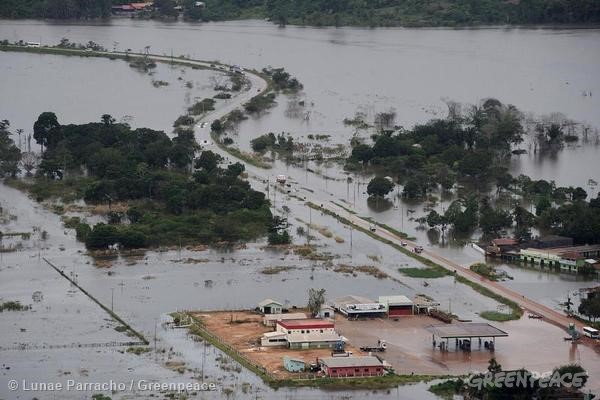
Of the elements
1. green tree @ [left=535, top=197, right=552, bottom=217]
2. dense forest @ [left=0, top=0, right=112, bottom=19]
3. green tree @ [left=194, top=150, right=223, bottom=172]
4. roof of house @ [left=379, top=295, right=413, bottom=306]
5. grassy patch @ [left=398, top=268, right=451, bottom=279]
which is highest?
dense forest @ [left=0, top=0, right=112, bottom=19]

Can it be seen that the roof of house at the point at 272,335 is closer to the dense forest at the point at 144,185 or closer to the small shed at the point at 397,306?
the small shed at the point at 397,306

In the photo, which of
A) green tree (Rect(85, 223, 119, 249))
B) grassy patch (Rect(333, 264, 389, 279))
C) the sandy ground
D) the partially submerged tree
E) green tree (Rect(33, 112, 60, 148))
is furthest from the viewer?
green tree (Rect(33, 112, 60, 148))

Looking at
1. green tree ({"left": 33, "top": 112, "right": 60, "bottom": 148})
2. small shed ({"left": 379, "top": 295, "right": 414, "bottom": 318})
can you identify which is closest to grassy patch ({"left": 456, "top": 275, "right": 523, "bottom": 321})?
small shed ({"left": 379, "top": 295, "right": 414, "bottom": 318})

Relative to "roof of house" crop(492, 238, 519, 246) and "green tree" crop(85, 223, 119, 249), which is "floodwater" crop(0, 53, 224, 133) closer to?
"green tree" crop(85, 223, 119, 249)

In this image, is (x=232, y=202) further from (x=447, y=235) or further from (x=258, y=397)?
(x=258, y=397)

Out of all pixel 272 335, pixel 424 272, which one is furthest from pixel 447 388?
pixel 424 272

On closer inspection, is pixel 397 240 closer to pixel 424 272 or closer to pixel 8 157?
pixel 424 272
